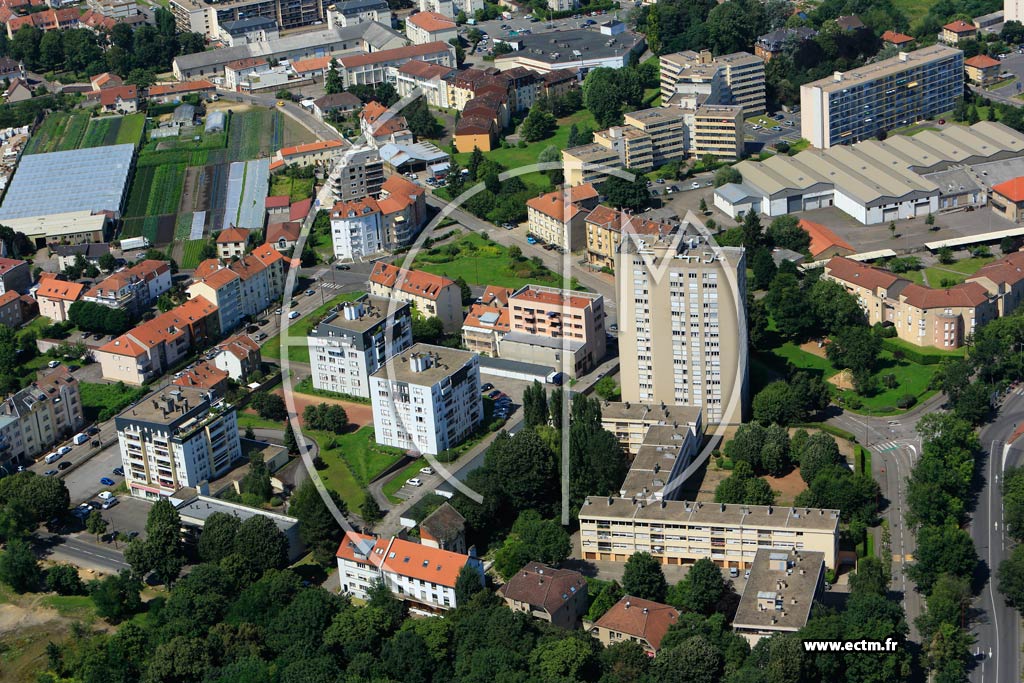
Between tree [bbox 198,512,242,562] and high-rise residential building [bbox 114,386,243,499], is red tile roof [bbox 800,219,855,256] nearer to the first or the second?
high-rise residential building [bbox 114,386,243,499]

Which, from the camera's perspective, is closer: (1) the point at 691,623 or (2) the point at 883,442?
(1) the point at 691,623

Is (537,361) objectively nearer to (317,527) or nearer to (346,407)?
(346,407)

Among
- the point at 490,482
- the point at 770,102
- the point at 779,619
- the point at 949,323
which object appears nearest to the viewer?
the point at 779,619

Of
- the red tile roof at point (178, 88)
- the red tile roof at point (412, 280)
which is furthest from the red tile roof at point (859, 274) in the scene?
the red tile roof at point (178, 88)

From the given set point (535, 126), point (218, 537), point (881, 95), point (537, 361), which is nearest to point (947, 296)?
point (537, 361)

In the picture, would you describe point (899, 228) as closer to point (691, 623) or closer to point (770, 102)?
point (770, 102)

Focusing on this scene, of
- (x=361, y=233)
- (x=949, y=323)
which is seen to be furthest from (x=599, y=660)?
(x=361, y=233)
